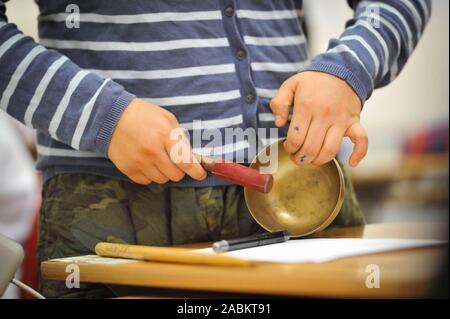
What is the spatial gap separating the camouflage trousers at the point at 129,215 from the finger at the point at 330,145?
0.50 feet

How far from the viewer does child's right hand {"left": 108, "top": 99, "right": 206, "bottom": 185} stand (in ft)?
2.28

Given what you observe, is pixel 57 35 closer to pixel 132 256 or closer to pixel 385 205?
pixel 132 256

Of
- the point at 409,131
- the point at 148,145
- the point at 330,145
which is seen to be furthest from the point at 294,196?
the point at 409,131

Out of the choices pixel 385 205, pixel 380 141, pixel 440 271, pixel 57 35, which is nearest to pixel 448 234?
pixel 440 271

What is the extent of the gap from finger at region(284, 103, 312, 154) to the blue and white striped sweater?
0.07 m

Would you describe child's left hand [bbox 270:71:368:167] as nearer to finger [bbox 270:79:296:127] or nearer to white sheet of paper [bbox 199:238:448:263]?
finger [bbox 270:79:296:127]

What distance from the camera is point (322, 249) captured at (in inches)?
24.3

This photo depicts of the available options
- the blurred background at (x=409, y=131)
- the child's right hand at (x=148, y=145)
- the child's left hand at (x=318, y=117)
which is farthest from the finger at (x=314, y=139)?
the blurred background at (x=409, y=131)

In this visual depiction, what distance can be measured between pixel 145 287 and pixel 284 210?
0.24m

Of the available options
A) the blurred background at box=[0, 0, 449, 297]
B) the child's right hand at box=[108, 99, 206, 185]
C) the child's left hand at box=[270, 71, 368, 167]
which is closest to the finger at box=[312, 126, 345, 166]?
the child's left hand at box=[270, 71, 368, 167]

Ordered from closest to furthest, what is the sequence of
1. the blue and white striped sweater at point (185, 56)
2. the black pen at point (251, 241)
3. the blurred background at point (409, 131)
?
the black pen at point (251, 241) < the blue and white striped sweater at point (185, 56) < the blurred background at point (409, 131)

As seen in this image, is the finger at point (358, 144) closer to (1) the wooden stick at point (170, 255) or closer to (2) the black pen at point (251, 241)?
(2) the black pen at point (251, 241)

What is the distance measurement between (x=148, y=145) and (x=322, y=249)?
22 cm

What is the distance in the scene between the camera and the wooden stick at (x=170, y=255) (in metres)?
0.56
